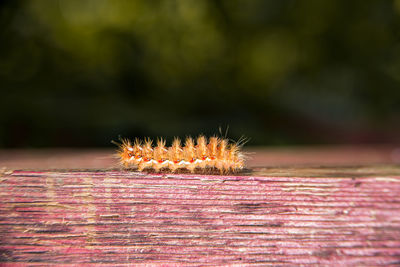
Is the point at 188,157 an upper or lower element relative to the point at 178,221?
upper

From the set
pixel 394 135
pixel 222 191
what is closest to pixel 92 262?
pixel 222 191

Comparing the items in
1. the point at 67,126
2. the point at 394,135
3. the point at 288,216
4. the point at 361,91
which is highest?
the point at 361,91

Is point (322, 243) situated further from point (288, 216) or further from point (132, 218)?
point (132, 218)

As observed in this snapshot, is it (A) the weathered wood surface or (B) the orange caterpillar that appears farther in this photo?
(B) the orange caterpillar

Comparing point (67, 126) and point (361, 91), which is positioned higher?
point (361, 91)

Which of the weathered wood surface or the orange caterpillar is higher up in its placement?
the orange caterpillar

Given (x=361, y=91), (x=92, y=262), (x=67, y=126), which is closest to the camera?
(x=92, y=262)

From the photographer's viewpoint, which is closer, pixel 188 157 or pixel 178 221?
pixel 178 221
